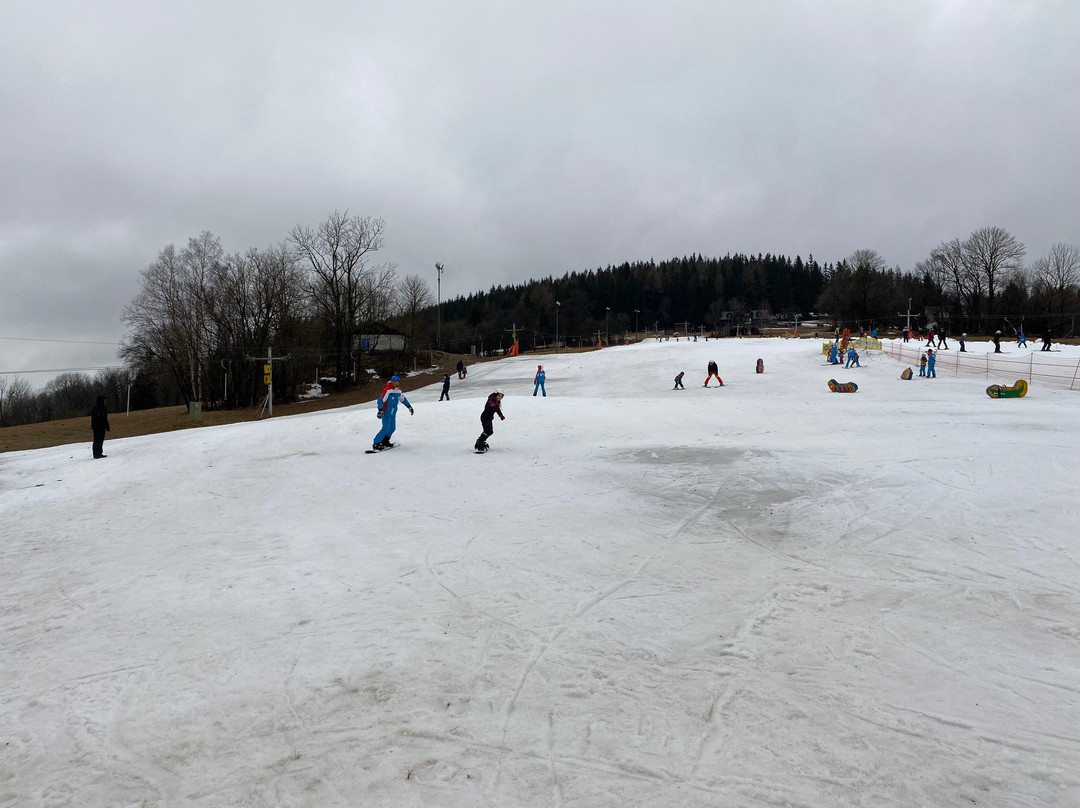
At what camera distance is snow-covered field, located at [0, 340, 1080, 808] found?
143 inches

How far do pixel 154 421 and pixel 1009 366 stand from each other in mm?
55016

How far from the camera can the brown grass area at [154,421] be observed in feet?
99.6

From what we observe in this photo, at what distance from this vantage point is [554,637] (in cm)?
529

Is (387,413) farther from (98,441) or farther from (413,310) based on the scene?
(413,310)

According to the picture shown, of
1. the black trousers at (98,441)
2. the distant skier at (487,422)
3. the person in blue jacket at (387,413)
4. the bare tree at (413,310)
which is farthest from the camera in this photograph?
the bare tree at (413,310)

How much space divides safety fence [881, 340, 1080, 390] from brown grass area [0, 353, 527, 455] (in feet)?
129

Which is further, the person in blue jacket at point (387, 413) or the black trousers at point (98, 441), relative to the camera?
the black trousers at point (98, 441)

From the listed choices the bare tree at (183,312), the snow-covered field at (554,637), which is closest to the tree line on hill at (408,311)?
the bare tree at (183,312)

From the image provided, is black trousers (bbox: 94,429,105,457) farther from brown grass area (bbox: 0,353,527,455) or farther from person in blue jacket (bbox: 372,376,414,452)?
person in blue jacket (bbox: 372,376,414,452)

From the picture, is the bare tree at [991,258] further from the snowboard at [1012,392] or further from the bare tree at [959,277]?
the snowboard at [1012,392]

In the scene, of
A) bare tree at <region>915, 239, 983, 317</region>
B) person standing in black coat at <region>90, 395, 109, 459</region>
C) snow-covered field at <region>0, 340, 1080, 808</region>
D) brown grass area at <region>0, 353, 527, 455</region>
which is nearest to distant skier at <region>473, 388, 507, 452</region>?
snow-covered field at <region>0, 340, 1080, 808</region>

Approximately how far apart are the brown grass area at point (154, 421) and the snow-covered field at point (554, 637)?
13.2 m

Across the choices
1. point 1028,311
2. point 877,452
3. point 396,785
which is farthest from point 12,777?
point 1028,311

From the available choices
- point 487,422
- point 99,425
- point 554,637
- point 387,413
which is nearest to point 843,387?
point 487,422
